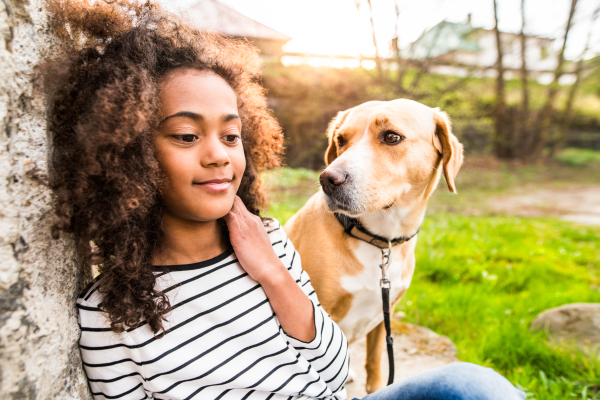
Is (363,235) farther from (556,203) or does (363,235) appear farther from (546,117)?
(546,117)

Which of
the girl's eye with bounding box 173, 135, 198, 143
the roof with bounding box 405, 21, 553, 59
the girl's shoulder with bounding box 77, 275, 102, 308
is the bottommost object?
the girl's shoulder with bounding box 77, 275, 102, 308

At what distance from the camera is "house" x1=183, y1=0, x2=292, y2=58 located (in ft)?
5.40

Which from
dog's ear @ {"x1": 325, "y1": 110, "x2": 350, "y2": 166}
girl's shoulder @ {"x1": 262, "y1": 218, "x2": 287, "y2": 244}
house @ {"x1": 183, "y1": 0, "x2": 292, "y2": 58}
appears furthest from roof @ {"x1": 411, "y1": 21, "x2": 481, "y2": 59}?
girl's shoulder @ {"x1": 262, "y1": 218, "x2": 287, "y2": 244}

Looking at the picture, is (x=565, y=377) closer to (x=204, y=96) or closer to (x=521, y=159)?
(x=204, y=96)

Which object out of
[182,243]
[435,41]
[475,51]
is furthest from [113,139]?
[475,51]

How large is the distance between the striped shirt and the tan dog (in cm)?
56

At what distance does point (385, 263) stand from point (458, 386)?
94cm

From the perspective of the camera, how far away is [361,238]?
2010mm

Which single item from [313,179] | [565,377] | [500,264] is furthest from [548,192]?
[565,377]

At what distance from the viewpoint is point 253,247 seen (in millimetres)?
1390

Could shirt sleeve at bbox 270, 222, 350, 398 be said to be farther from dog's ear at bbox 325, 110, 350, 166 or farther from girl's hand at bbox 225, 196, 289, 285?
dog's ear at bbox 325, 110, 350, 166

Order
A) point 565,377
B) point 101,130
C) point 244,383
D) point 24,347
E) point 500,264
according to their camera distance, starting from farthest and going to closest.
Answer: point 500,264
point 565,377
point 244,383
point 101,130
point 24,347

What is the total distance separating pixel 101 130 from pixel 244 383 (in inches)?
35.2

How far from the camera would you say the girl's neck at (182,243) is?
1.28 meters
